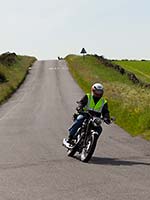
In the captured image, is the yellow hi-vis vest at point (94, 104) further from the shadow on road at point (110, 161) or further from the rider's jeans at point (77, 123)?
the shadow on road at point (110, 161)

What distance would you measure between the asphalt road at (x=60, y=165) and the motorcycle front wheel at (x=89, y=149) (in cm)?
21

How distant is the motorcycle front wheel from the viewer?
13.4 m

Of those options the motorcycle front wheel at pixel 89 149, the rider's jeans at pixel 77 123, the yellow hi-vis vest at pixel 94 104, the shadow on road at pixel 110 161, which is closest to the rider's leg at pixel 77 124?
the rider's jeans at pixel 77 123

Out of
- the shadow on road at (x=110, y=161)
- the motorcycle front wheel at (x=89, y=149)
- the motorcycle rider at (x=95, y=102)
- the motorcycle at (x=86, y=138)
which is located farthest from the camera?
the motorcycle rider at (x=95, y=102)

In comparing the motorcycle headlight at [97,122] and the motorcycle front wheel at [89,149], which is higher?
the motorcycle headlight at [97,122]

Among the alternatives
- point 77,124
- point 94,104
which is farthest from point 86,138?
point 94,104

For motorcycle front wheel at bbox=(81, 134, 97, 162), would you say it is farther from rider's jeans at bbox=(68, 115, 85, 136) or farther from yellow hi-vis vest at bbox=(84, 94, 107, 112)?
yellow hi-vis vest at bbox=(84, 94, 107, 112)

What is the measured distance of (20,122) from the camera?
2419 centimetres

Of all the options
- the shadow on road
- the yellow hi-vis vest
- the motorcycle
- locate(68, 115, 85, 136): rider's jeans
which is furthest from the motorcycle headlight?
the shadow on road

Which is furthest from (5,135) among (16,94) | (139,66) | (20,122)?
(139,66)

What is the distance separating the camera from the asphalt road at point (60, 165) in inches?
→ 377

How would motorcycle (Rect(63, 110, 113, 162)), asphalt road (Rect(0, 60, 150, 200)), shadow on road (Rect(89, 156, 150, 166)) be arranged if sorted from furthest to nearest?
motorcycle (Rect(63, 110, 113, 162)) < shadow on road (Rect(89, 156, 150, 166)) < asphalt road (Rect(0, 60, 150, 200))

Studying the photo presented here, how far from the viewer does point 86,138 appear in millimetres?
14008

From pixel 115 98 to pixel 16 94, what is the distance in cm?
1543
